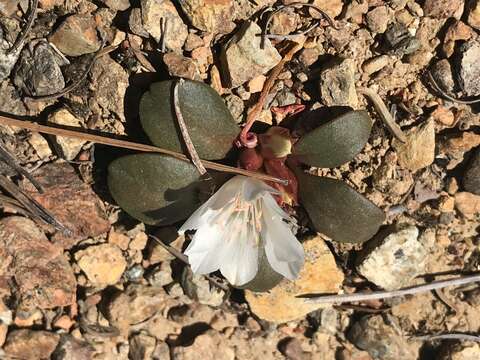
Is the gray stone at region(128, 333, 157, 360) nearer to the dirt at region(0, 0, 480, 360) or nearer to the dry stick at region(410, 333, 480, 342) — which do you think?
the dirt at region(0, 0, 480, 360)

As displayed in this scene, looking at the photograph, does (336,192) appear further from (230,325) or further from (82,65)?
(82,65)

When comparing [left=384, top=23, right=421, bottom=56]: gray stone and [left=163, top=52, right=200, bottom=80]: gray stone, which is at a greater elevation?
[left=163, top=52, right=200, bottom=80]: gray stone

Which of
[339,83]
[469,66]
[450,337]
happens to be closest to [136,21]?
[339,83]

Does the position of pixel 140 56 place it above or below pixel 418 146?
above

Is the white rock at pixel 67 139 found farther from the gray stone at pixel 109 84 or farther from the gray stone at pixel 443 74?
the gray stone at pixel 443 74

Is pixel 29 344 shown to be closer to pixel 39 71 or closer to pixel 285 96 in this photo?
pixel 39 71

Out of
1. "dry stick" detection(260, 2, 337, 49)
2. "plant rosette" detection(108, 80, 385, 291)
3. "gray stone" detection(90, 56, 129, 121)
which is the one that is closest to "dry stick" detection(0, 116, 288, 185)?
"plant rosette" detection(108, 80, 385, 291)
